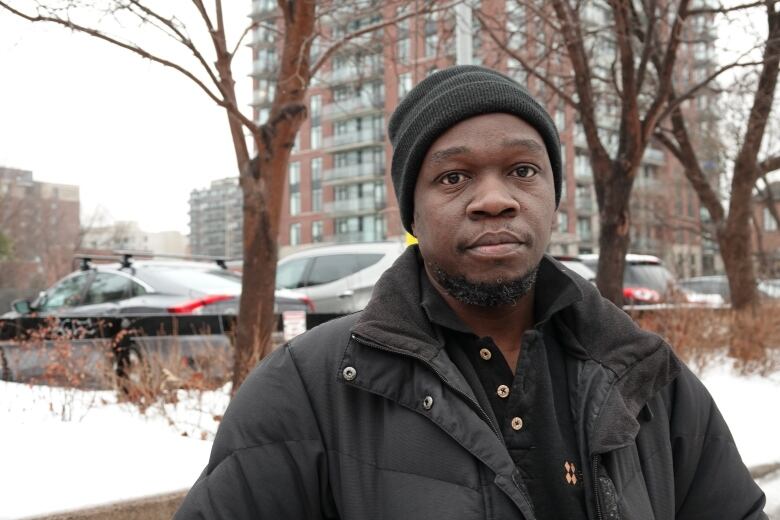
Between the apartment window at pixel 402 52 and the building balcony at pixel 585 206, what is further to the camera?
the building balcony at pixel 585 206

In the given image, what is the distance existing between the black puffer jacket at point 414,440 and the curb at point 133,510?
94.6 inches

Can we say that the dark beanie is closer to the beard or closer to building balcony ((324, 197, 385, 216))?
the beard

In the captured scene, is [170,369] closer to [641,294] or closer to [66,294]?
[66,294]

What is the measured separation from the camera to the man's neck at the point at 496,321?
1.76m

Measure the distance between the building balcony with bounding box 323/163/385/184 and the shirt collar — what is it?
61.0 meters

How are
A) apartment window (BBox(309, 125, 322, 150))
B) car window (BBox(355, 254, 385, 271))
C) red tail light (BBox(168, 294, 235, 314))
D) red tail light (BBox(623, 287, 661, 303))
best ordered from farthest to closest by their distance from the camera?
apartment window (BBox(309, 125, 322, 150))
red tail light (BBox(623, 287, 661, 303))
car window (BBox(355, 254, 385, 271))
red tail light (BBox(168, 294, 235, 314))

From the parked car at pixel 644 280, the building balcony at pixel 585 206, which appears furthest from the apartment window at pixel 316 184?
the parked car at pixel 644 280

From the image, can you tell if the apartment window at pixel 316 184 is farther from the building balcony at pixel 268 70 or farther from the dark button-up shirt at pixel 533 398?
the dark button-up shirt at pixel 533 398

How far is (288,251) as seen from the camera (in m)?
66.7

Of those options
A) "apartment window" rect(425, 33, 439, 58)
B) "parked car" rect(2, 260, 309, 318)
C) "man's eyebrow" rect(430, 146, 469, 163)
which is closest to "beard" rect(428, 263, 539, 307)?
"man's eyebrow" rect(430, 146, 469, 163)

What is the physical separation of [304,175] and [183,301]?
60989mm

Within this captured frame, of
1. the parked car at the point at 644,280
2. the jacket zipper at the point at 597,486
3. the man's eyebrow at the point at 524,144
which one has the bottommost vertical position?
the parked car at the point at 644,280

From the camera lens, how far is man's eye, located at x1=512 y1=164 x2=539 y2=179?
1711 mm

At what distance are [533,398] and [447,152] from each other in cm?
54
